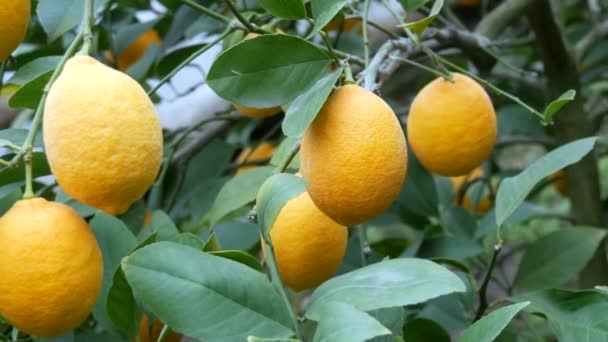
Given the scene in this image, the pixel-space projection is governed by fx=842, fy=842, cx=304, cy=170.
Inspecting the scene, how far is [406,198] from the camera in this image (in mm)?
1112

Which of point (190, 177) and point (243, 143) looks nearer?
point (190, 177)

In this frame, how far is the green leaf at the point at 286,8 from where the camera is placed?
60 centimetres

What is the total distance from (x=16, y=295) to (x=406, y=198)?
66 cm

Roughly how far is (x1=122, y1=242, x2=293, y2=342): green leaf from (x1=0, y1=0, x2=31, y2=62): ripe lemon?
189 millimetres

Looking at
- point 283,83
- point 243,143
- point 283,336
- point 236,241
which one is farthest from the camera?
point 243,143

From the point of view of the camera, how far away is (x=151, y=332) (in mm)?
727

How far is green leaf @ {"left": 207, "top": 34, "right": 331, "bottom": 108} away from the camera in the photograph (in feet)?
1.91

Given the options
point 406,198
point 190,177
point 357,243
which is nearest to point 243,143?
point 190,177

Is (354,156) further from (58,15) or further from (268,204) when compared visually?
(58,15)

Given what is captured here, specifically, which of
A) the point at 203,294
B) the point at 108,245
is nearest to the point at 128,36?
the point at 108,245

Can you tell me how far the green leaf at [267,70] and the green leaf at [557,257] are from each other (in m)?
0.47

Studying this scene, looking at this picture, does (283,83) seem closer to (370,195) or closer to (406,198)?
(370,195)

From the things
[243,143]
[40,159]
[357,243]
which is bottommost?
[243,143]

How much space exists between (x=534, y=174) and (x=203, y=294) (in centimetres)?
34
